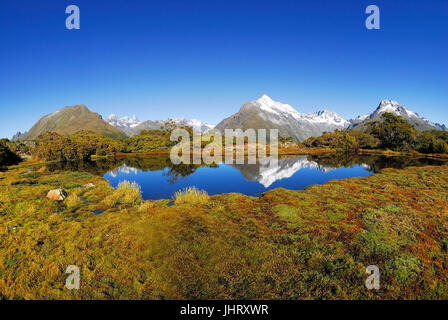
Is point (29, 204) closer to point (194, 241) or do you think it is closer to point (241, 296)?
point (194, 241)

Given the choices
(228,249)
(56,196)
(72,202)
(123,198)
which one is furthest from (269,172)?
(56,196)

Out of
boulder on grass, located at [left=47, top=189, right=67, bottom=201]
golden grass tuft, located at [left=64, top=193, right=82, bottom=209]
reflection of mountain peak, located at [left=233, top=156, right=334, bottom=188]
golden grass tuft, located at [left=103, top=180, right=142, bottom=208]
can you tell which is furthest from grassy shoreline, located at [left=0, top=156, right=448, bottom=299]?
reflection of mountain peak, located at [left=233, top=156, right=334, bottom=188]

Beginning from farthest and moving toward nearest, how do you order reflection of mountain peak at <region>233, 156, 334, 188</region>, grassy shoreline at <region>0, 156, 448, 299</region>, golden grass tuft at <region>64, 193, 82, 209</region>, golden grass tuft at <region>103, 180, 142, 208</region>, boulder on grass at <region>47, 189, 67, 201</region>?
reflection of mountain peak at <region>233, 156, 334, 188</region>, boulder on grass at <region>47, 189, 67, 201</region>, golden grass tuft at <region>103, 180, 142, 208</region>, golden grass tuft at <region>64, 193, 82, 209</region>, grassy shoreline at <region>0, 156, 448, 299</region>

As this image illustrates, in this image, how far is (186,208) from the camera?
20594 mm

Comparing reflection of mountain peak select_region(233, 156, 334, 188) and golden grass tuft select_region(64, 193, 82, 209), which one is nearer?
golden grass tuft select_region(64, 193, 82, 209)

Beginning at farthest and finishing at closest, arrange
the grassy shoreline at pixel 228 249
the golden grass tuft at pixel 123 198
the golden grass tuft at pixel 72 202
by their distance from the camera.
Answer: the golden grass tuft at pixel 123 198, the golden grass tuft at pixel 72 202, the grassy shoreline at pixel 228 249

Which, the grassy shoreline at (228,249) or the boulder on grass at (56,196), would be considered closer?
the grassy shoreline at (228,249)

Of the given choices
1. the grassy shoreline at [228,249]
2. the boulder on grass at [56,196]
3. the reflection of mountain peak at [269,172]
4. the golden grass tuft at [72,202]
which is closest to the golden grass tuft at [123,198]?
the grassy shoreline at [228,249]

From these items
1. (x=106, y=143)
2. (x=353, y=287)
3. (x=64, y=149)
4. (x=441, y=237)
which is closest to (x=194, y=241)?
(x=353, y=287)

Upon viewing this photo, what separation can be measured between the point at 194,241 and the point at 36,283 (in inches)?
316

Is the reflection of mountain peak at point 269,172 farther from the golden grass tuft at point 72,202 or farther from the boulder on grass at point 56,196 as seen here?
the boulder on grass at point 56,196

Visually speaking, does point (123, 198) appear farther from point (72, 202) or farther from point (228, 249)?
point (228, 249)

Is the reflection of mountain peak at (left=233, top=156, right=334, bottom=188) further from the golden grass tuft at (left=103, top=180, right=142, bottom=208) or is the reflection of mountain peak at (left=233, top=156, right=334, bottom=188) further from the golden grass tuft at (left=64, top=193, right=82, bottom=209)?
the golden grass tuft at (left=64, top=193, right=82, bottom=209)

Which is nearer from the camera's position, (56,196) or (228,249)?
(228,249)
